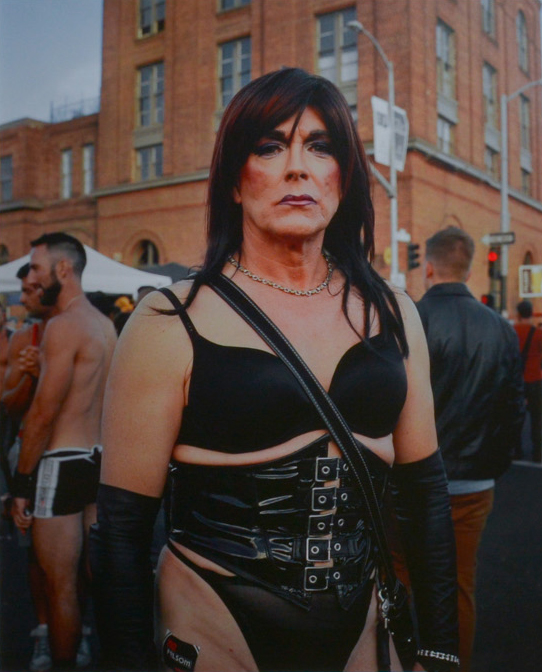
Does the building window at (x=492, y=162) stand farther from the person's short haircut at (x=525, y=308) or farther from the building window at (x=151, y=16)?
the building window at (x=151, y=16)

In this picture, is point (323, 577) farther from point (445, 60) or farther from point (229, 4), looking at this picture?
point (445, 60)

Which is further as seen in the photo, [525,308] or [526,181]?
[526,181]

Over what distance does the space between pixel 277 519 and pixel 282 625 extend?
0.20 metres

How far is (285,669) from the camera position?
126cm

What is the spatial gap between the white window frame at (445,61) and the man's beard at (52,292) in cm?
282

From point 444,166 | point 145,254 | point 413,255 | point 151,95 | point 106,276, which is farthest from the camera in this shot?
point 145,254

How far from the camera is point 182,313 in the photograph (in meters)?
1.28

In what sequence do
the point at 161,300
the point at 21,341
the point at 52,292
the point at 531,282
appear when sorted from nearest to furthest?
the point at 161,300 < the point at 52,292 < the point at 21,341 < the point at 531,282

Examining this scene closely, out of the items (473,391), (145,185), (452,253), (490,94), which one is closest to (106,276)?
(145,185)

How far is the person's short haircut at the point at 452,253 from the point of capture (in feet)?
11.2

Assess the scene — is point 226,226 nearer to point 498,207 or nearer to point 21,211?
point 21,211

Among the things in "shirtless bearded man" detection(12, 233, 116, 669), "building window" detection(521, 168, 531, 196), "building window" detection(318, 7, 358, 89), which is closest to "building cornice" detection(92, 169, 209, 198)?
"building window" detection(318, 7, 358, 89)

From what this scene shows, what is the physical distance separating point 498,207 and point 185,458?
42.2 feet

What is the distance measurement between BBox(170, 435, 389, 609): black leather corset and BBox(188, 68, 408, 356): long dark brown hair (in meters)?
0.34
